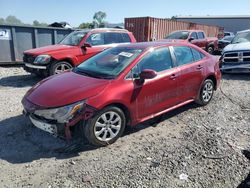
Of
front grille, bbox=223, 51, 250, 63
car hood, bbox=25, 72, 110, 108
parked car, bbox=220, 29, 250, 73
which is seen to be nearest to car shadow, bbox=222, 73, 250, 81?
parked car, bbox=220, 29, 250, 73

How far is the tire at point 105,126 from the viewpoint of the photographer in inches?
159

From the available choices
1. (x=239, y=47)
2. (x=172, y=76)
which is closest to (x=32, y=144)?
(x=172, y=76)

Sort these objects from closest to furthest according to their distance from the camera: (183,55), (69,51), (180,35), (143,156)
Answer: (143,156) < (183,55) < (69,51) < (180,35)

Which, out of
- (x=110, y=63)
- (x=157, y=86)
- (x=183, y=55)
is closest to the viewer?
(x=157, y=86)

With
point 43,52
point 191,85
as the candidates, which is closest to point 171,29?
point 43,52

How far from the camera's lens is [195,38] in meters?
14.8

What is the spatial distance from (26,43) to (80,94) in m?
7.53

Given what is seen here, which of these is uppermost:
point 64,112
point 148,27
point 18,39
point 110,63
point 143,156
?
point 148,27

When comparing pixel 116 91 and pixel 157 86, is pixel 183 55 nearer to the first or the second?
pixel 157 86

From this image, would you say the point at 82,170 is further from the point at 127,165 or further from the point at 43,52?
the point at 43,52

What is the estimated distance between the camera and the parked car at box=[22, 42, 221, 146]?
157 inches

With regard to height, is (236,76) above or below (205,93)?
below

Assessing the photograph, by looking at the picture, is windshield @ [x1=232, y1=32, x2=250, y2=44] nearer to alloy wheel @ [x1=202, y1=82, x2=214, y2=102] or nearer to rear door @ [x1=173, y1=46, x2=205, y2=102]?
alloy wheel @ [x1=202, y1=82, x2=214, y2=102]

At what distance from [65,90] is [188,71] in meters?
2.54
